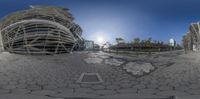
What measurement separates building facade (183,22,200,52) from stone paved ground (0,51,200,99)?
15.4m

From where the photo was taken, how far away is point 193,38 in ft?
114

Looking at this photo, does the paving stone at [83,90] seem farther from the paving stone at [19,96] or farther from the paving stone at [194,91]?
the paving stone at [194,91]

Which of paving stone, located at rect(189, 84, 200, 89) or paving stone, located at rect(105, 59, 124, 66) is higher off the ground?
paving stone, located at rect(105, 59, 124, 66)

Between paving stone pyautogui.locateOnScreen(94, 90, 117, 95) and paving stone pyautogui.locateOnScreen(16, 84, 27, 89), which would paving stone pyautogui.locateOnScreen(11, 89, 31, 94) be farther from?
paving stone pyautogui.locateOnScreen(94, 90, 117, 95)

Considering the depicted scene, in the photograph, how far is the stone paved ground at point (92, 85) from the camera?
10.5 m

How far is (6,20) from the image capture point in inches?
1184

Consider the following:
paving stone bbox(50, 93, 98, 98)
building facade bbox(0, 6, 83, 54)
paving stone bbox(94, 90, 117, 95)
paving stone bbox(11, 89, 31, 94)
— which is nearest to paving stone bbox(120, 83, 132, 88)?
paving stone bbox(94, 90, 117, 95)

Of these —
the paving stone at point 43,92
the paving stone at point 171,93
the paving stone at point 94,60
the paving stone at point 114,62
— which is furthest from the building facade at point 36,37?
the paving stone at point 171,93

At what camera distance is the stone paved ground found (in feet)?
34.3

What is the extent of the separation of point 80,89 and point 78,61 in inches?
274

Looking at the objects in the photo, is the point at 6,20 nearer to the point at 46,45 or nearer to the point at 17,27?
the point at 17,27

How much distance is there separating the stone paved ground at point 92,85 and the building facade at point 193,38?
1538 centimetres

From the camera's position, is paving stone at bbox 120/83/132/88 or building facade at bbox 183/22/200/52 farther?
building facade at bbox 183/22/200/52

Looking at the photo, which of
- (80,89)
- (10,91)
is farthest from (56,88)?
(10,91)
